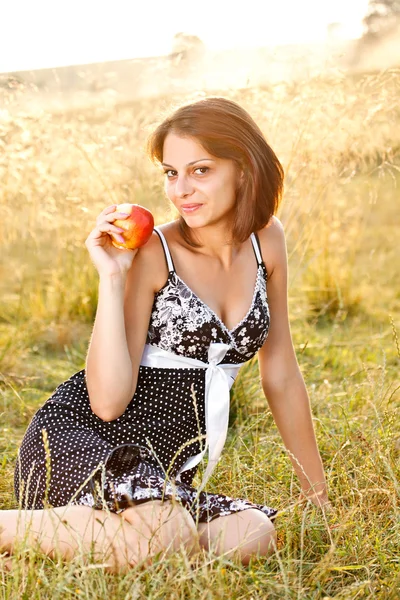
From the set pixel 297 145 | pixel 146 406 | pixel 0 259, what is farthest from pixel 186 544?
pixel 0 259

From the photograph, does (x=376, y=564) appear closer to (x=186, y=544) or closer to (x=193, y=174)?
(x=186, y=544)

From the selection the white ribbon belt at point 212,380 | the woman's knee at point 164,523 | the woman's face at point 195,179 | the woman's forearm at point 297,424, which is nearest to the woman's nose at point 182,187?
the woman's face at point 195,179

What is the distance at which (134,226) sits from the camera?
2391mm

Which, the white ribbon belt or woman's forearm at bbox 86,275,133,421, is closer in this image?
woman's forearm at bbox 86,275,133,421

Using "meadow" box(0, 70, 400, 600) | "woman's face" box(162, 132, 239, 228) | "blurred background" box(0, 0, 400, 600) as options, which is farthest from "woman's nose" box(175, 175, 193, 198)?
"meadow" box(0, 70, 400, 600)

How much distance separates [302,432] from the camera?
2789 mm

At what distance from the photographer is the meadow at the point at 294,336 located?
2.13 m

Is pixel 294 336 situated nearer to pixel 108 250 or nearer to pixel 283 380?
pixel 283 380

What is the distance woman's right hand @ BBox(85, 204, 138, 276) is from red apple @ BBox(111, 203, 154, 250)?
0.01 meters

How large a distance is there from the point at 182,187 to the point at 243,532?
0.97 meters

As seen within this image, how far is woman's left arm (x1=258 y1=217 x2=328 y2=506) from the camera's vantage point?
2.79 m

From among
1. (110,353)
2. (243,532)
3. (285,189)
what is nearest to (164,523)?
(243,532)

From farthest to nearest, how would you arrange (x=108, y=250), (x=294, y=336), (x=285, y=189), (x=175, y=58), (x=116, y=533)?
(x=294, y=336)
(x=175, y=58)
(x=285, y=189)
(x=108, y=250)
(x=116, y=533)

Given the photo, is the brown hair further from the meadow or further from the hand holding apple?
the meadow
